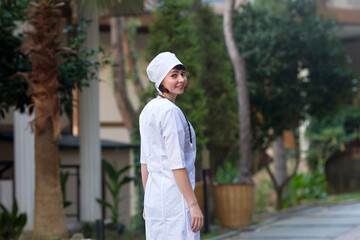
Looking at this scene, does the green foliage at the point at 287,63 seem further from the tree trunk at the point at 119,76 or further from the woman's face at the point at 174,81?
the woman's face at the point at 174,81

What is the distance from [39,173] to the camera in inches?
374

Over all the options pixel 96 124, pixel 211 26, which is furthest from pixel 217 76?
pixel 96 124

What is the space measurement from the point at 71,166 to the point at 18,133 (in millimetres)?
3263

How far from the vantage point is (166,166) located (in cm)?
382

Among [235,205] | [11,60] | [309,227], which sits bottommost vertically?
[309,227]

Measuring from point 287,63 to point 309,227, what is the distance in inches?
219

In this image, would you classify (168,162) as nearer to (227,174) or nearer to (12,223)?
(12,223)

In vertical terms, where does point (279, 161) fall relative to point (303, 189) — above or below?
above

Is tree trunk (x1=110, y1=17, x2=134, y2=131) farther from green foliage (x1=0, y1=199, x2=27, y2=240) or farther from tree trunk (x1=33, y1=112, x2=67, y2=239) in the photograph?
tree trunk (x1=33, y1=112, x2=67, y2=239)

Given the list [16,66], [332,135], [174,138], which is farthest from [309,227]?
[332,135]

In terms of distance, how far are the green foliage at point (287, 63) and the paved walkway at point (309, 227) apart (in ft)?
9.21

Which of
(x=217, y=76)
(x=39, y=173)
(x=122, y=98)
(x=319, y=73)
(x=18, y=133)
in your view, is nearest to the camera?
(x=39, y=173)

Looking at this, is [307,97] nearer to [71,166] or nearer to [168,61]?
[71,166]

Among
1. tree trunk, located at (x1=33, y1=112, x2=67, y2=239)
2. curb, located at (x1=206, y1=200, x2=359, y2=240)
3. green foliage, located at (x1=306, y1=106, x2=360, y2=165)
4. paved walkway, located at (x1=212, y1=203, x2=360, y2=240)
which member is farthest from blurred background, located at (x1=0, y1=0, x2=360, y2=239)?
green foliage, located at (x1=306, y1=106, x2=360, y2=165)
